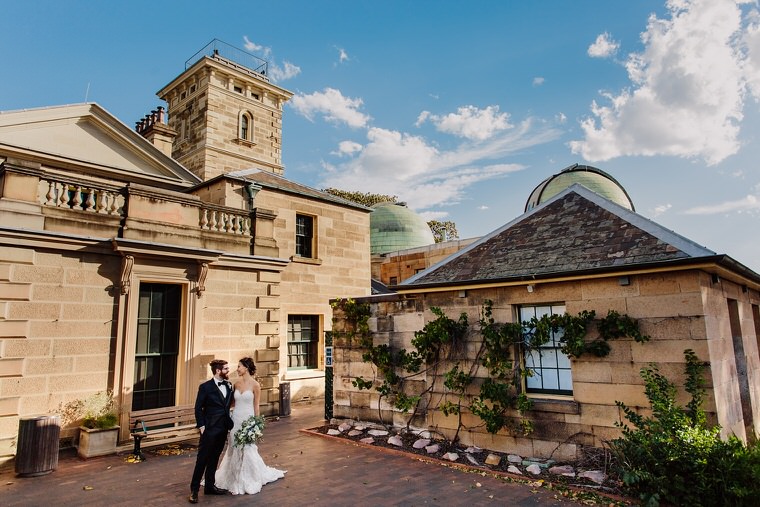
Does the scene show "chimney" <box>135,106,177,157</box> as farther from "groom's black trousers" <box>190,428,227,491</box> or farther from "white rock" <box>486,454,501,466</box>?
"white rock" <box>486,454,501,466</box>

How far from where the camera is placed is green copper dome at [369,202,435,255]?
3192 cm

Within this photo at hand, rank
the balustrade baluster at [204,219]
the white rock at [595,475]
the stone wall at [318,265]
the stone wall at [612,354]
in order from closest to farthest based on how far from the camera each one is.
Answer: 1. the white rock at [595,475]
2. the stone wall at [612,354]
3. the balustrade baluster at [204,219]
4. the stone wall at [318,265]

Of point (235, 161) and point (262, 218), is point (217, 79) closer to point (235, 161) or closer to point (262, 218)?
point (235, 161)

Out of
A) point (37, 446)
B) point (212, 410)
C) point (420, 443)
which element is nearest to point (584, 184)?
point (420, 443)

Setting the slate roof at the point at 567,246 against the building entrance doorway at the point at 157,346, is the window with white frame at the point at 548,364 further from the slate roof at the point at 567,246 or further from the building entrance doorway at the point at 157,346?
the building entrance doorway at the point at 157,346

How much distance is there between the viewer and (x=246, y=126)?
85.5 feet

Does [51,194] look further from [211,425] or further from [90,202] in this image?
[211,425]

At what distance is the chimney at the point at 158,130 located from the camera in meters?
18.0

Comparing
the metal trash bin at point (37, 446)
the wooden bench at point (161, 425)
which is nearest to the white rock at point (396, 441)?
the wooden bench at point (161, 425)

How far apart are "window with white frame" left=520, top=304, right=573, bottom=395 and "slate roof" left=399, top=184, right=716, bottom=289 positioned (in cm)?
78

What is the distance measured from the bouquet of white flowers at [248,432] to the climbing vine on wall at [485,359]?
139 inches

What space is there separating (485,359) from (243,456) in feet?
15.0

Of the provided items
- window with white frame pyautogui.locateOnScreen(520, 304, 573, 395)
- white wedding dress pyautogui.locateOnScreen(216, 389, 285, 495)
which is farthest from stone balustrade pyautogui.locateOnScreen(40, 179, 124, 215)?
window with white frame pyautogui.locateOnScreen(520, 304, 573, 395)

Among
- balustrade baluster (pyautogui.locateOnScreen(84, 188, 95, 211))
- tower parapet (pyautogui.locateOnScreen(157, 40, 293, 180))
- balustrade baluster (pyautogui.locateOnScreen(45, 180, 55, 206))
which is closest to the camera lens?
balustrade baluster (pyautogui.locateOnScreen(45, 180, 55, 206))
